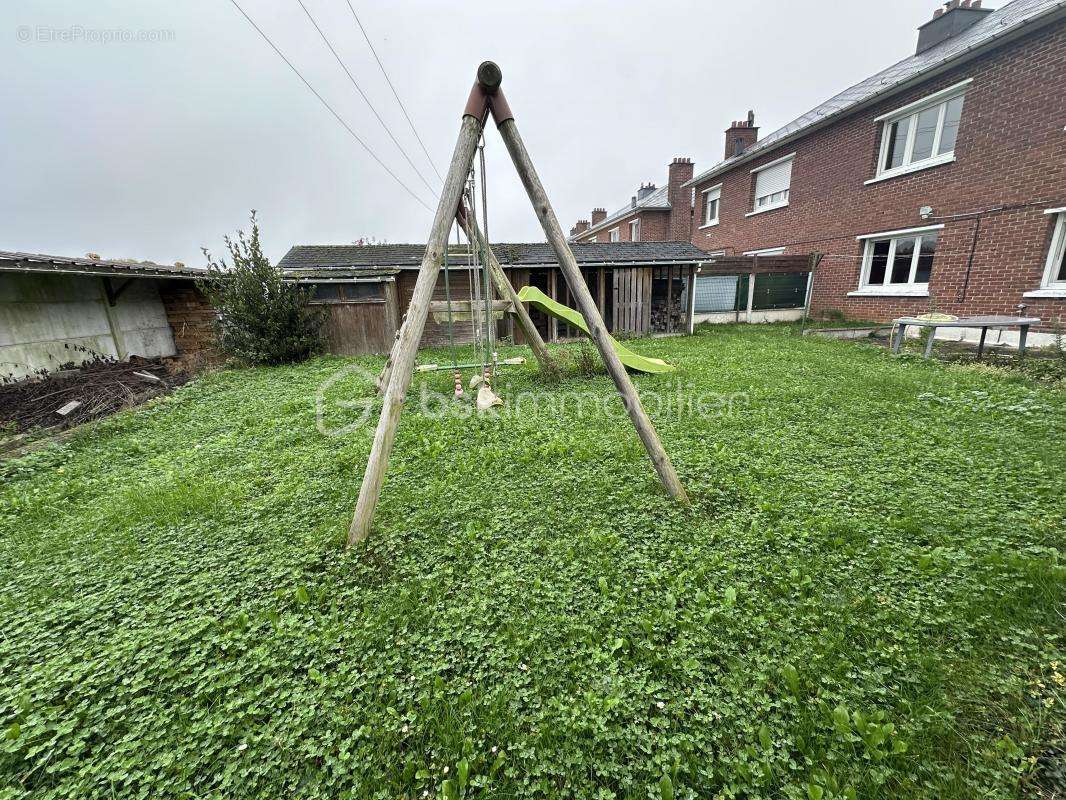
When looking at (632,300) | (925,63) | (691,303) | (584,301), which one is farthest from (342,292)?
(925,63)

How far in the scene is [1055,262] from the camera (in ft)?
27.9

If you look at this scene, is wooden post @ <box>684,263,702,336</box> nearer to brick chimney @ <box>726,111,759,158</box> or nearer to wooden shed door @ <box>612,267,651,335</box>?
wooden shed door @ <box>612,267,651,335</box>

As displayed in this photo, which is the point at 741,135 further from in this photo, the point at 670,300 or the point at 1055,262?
the point at 1055,262

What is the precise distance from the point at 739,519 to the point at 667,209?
2317 centimetres

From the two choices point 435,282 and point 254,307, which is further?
point 254,307

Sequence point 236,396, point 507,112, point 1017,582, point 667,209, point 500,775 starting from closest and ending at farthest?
point 500,775 < point 1017,582 < point 507,112 < point 236,396 < point 667,209

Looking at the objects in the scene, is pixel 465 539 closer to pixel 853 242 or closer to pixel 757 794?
pixel 757 794

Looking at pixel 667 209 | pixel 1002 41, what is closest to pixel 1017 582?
pixel 1002 41

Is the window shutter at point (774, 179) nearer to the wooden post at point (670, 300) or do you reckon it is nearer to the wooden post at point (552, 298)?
the wooden post at point (670, 300)

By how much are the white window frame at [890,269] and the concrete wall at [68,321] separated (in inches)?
752

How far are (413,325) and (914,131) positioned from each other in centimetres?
1542

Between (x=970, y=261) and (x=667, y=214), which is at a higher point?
(x=667, y=214)

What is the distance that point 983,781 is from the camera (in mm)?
1473

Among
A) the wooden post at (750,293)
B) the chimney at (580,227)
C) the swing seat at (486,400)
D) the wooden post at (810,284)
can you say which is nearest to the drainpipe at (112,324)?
the swing seat at (486,400)
